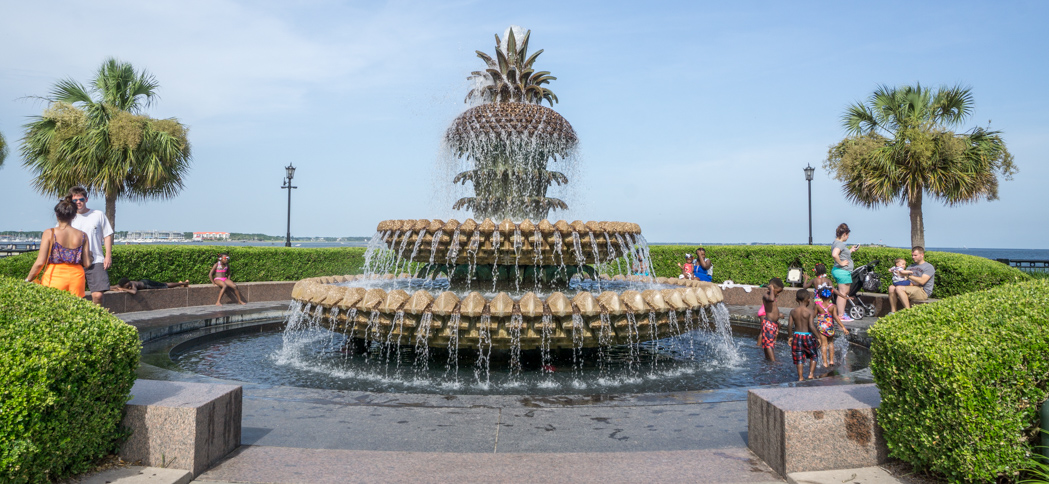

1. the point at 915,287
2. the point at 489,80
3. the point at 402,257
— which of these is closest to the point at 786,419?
the point at 402,257

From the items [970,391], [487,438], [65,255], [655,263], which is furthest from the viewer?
[655,263]

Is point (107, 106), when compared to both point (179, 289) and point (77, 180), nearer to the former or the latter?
point (77, 180)

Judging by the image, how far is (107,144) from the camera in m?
20.7

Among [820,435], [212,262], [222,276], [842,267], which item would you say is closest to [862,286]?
[842,267]

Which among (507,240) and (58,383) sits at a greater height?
(507,240)

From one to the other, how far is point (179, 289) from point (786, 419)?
1332cm

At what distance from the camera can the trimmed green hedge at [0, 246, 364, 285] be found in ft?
42.2

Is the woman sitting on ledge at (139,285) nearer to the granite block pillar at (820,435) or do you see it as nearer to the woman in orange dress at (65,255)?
the woman in orange dress at (65,255)

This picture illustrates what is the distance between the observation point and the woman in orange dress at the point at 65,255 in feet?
21.5

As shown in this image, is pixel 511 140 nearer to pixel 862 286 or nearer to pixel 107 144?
pixel 862 286

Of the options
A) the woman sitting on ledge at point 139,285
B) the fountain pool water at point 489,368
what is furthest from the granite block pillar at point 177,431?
the woman sitting on ledge at point 139,285

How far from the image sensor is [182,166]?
22734 millimetres

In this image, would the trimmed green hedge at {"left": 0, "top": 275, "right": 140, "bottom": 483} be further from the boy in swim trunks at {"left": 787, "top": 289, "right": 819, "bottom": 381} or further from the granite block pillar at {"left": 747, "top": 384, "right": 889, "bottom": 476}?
the boy in swim trunks at {"left": 787, "top": 289, "right": 819, "bottom": 381}

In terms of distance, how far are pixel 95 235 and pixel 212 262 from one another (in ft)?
24.4
